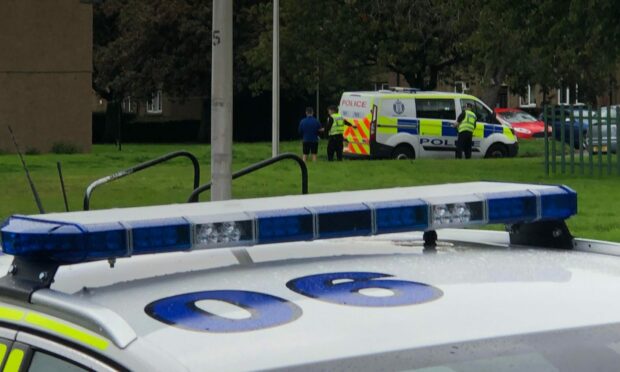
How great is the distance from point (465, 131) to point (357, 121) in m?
3.04

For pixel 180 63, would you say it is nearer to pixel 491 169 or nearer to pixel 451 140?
pixel 451 140

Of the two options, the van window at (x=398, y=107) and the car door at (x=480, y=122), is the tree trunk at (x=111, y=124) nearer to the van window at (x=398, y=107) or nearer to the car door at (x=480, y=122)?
the van window at (x=398, y=107)

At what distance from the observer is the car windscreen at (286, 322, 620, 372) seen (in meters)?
2.10

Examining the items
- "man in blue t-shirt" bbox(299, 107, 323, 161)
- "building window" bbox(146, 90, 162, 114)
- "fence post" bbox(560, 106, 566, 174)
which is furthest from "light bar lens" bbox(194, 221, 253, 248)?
"building window" bbox(146, 90, 162, 114)

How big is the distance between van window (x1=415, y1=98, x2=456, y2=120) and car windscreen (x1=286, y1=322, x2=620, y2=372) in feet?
108

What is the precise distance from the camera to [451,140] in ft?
115

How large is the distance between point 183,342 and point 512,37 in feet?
138

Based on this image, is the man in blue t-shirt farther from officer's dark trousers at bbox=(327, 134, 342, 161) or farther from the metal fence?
the metal fence

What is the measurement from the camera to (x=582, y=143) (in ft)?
78.9

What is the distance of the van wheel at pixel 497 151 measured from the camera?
3516 cm

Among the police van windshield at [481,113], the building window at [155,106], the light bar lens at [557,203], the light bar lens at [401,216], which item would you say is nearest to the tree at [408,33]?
the police van windshield at [481,113]

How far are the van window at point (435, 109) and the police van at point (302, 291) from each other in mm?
32222

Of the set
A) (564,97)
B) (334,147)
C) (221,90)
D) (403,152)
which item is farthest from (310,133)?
(564,97)

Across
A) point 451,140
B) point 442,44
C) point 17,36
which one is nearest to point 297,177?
point 451,140
